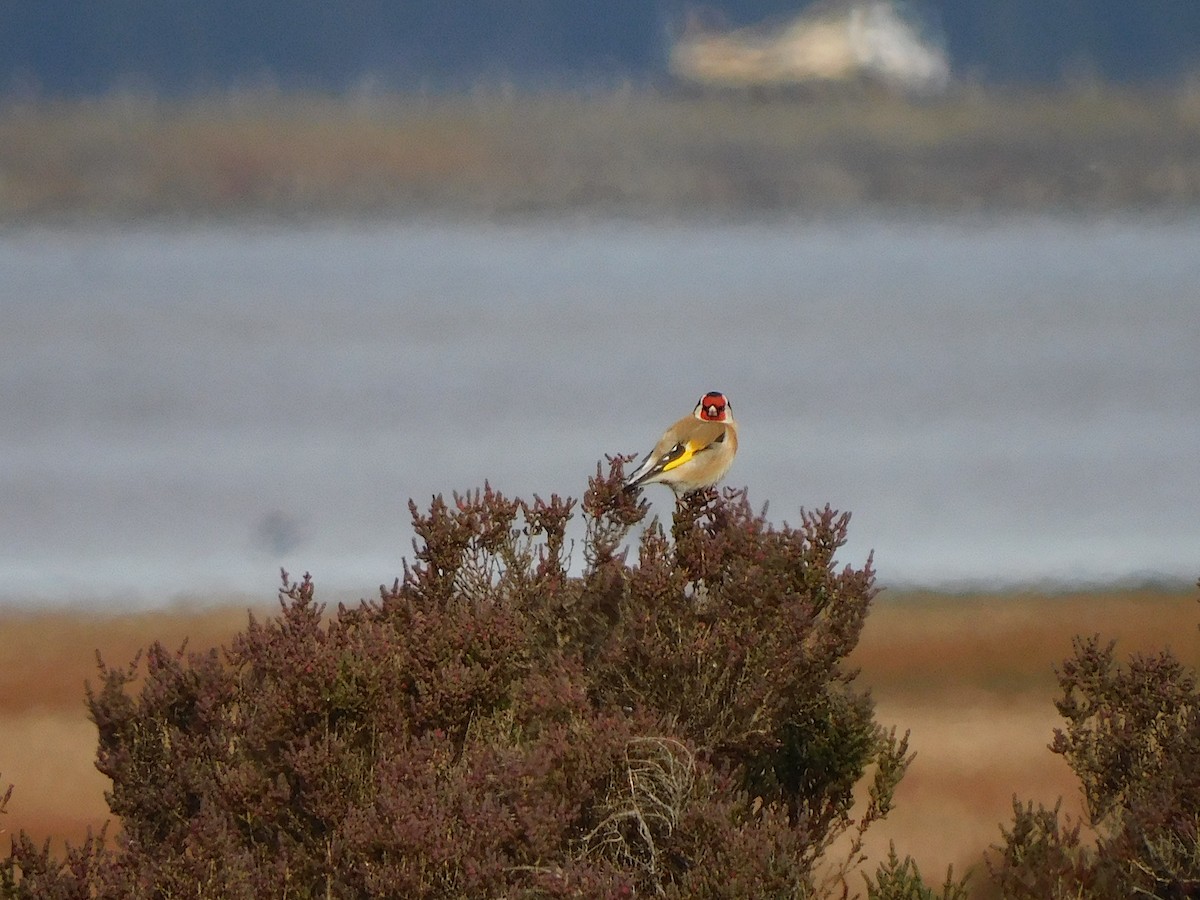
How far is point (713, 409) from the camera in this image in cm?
802

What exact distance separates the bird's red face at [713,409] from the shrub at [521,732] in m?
1.55

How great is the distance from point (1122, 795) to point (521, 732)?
249 cm

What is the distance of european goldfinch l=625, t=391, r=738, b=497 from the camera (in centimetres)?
687

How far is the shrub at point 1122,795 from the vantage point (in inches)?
219

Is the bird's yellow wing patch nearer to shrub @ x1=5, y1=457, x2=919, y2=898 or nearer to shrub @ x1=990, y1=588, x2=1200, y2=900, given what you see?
shrub @ x1=5, y1=457, x2=919, y2=898

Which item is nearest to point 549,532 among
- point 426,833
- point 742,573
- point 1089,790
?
point 742,573

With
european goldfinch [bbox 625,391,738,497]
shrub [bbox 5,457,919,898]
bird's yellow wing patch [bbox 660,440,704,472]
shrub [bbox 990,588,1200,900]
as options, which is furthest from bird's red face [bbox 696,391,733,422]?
shrub [bbox 990,588,1200,900]

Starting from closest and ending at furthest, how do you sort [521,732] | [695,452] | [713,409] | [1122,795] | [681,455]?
1. [521,732]
2. [1122,795]
3. [681,455]
4. [695,452]
5. [713,409]

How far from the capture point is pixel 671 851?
534cm

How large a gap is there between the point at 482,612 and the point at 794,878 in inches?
61.9

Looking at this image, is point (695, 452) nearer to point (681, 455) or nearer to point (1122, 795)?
point (681, 455)

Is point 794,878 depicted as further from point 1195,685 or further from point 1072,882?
point 1195,685

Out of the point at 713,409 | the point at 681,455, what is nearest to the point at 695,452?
the point at 681,455

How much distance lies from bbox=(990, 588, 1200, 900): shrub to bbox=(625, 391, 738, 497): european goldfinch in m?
1.90
